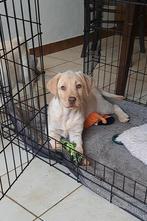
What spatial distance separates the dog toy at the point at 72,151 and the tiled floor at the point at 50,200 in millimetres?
117

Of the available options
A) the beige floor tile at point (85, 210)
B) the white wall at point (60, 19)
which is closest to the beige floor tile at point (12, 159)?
the beige floor tile at point (85, 210)

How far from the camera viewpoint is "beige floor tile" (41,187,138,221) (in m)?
1.40

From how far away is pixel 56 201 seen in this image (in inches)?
58.6

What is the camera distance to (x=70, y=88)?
5.11ft

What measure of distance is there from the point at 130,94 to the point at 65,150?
102 cm

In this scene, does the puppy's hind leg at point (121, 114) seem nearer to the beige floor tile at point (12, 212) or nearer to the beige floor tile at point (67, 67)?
the beige floor tile at point (12, 212)

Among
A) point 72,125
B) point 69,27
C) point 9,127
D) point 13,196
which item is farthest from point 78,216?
point 69,27

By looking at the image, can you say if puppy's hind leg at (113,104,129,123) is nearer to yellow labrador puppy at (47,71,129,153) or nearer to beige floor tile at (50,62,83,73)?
yellow labrador puppy at (47,71,129,153)

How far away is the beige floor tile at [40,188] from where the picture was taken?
4.85ft

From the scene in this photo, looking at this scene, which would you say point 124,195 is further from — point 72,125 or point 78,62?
point 78,62


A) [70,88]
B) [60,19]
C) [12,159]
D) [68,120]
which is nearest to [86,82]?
[70,88]

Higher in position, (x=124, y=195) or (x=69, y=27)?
(x=69, y=27)

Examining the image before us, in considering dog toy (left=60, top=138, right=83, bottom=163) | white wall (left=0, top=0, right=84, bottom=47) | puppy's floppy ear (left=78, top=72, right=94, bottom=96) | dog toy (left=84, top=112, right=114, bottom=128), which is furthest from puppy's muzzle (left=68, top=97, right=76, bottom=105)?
white wall (left=0, top=0, right=84, bottom=47)

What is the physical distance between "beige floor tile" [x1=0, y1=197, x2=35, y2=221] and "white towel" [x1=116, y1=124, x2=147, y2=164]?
1.99 feet
